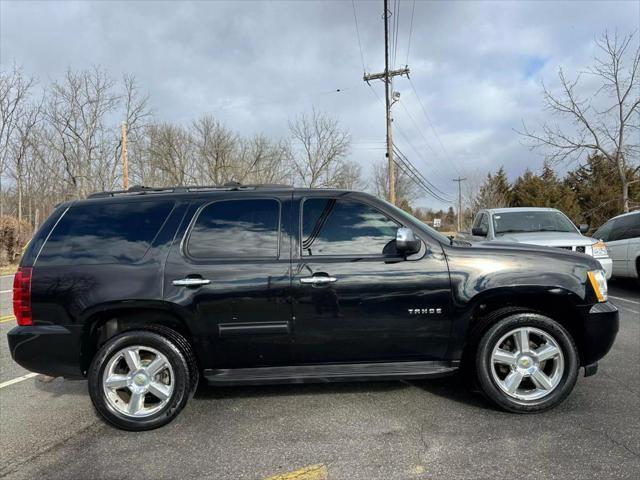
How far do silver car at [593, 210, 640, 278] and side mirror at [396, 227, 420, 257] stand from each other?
7.76 m

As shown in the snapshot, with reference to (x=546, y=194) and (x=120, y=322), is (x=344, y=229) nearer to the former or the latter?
(x=120, y=322)

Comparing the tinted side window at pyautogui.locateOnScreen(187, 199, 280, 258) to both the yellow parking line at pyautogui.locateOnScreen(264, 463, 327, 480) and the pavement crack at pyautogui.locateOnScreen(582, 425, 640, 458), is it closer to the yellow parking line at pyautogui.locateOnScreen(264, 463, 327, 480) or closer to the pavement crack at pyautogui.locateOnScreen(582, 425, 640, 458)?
the yellow parking line at pyautogui.locateOnScreen(264, 463, 327, 480)

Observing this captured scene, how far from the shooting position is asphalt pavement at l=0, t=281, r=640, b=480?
286 cm

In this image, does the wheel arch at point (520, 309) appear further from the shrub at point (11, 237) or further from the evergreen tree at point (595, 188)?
the evergreen tree at point (595, 188)

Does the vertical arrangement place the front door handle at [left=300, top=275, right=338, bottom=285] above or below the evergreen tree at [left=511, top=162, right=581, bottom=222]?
below

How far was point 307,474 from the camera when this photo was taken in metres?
2.80

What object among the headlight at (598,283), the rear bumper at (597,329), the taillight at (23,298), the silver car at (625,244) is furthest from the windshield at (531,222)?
the taillight at (23,298)

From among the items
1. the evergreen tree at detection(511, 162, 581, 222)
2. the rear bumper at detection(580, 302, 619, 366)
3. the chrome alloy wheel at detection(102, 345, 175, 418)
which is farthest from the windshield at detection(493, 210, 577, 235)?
the evergreen tree at detection(511, 162, 581, 222)

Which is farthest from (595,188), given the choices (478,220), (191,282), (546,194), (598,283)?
(191,282)

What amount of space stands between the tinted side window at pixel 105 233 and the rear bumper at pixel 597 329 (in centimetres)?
356

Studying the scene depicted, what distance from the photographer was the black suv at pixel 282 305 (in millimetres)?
3496

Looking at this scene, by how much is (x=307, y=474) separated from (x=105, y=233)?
2426mm

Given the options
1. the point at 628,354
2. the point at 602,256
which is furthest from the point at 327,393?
the point at 602,256

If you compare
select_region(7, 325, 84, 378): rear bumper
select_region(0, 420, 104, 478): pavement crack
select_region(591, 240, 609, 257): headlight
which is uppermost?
select_region(591, 240, 609, 257): headlight
